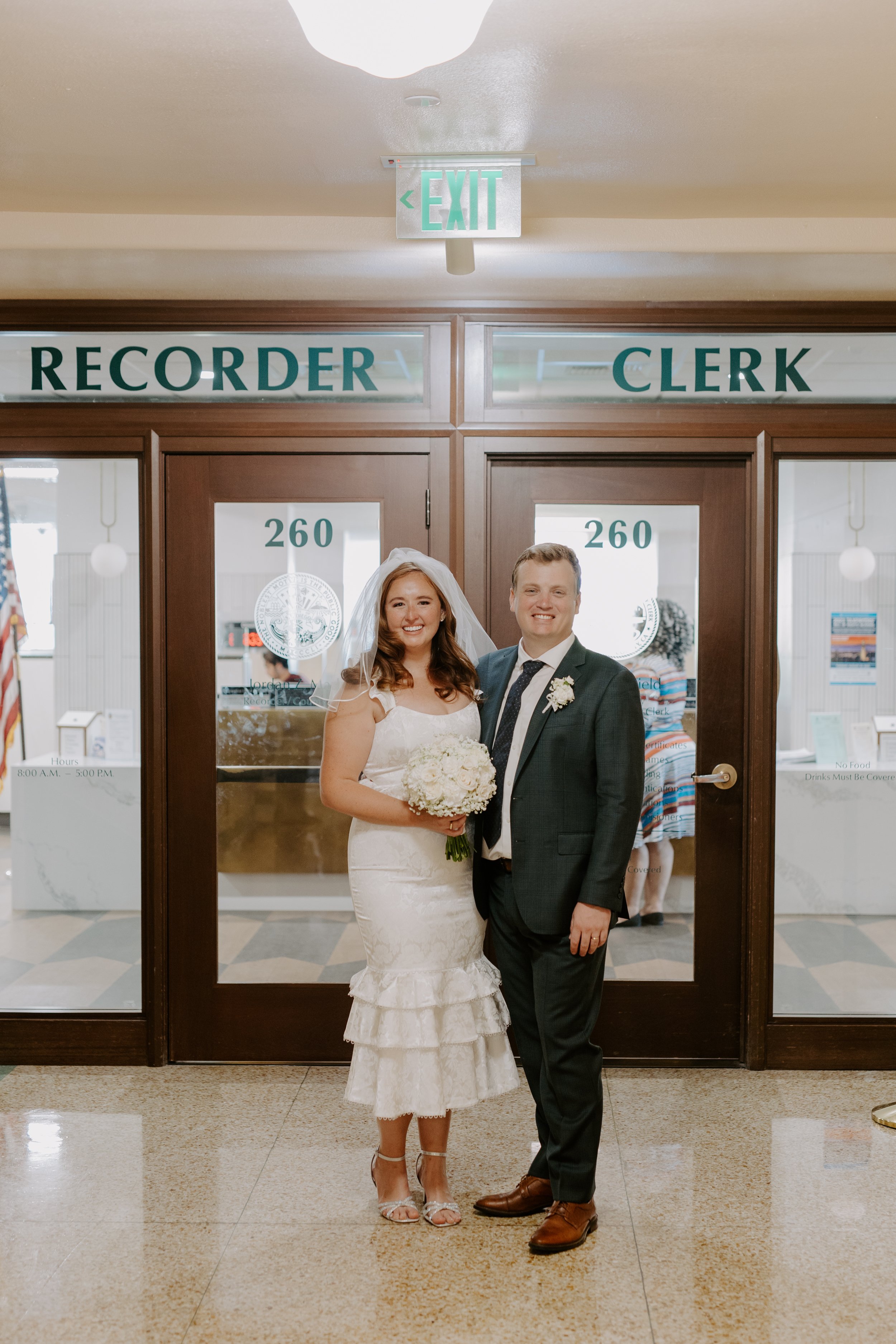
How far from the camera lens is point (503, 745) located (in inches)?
101

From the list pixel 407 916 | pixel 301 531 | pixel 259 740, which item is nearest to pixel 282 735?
pixel 259 740

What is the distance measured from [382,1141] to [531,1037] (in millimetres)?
481

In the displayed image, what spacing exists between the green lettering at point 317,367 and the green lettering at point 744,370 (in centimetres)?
144

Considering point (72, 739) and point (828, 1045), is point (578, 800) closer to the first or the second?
point (828, 1045)

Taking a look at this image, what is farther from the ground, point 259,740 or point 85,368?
point 85,368

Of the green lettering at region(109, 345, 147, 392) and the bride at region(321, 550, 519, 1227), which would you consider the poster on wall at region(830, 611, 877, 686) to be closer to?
the bride at region(321, 550, 519, 1227)

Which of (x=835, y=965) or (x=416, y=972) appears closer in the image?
(x=416, y=972)

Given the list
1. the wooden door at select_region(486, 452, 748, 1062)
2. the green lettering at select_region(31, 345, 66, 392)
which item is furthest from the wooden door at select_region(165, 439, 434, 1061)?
the green lettering at select_region(31, 345, 66, 392)

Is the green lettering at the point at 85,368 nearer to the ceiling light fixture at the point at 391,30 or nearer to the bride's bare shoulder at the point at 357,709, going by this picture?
the bride's bare shoulder at the point at 357,709

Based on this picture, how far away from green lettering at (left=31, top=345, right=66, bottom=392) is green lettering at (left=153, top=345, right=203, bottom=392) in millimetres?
360

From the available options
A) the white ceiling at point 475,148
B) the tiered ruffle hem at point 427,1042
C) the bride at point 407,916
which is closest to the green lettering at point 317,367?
the white ceiling at point 475,148

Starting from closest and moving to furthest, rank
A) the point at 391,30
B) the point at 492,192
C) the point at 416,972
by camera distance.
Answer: the point at 391,30 < the point at 416,972 < the point at 492,192

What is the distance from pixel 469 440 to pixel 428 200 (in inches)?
33.6

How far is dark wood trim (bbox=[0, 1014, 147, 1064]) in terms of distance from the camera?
3520mm
